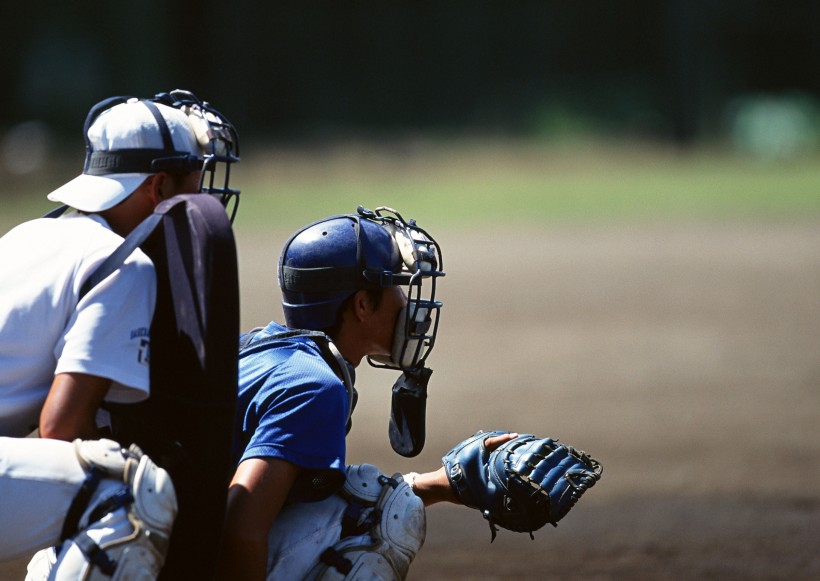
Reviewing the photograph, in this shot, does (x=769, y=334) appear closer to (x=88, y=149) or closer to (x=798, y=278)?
(x=798, y=278)

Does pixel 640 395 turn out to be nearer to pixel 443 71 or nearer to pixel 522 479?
pixel 522 479

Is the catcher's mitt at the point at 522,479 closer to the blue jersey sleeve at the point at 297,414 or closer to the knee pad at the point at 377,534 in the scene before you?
the knee pad at the point at 377,534

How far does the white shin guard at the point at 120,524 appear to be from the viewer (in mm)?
2668

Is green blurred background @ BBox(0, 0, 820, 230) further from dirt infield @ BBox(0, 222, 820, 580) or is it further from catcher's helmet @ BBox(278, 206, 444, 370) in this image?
catcher's helmet @ BBox(278, 206, 444, 370)

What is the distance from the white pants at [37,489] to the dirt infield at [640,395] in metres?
2.40

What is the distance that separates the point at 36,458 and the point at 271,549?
886mm

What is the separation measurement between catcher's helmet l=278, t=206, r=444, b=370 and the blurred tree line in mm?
26389

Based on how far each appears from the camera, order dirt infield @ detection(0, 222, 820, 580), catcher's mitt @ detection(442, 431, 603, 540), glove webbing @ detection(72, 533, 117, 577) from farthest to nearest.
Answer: dirt infield @ detection(0, 222, 820, 580), catcher's mitt @ detection(442, 431, 603, 540), glove webbing @ detection(72, 533, 117, 577)

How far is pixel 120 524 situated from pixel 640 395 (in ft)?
20.1

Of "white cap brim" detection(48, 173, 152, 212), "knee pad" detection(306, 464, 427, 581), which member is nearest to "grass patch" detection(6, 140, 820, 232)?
"knee pad" detection(306, 464, 427, 581)

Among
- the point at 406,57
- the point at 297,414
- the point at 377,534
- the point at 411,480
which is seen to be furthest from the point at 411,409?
the point at 406,57

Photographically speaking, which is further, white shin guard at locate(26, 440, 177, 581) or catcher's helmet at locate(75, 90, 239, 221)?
catcher's helmet at locate(75, 90, 239, 221)

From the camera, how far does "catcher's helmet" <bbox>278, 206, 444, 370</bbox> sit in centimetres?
355

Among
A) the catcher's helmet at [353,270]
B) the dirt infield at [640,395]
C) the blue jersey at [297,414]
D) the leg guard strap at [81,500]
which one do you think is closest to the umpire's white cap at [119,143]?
the catcher's helmet at [353,270]
